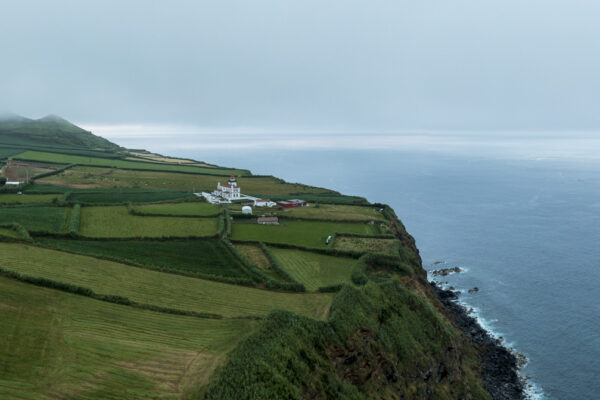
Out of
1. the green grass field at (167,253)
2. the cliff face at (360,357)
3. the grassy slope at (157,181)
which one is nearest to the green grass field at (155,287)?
the green grass field at (167,253)

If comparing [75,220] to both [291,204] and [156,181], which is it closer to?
[291,204]

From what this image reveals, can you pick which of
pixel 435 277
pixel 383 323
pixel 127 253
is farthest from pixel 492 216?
pixel 127 253

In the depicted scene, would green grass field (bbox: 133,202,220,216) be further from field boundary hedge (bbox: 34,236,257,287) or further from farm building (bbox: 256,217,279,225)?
field boundary hedge (bbox: 34,236,257,287)

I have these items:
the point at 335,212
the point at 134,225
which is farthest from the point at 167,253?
the point at 335,212

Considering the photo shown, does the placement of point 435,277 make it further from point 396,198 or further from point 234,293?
point 396,198

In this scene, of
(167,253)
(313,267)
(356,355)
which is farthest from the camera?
(313,267)

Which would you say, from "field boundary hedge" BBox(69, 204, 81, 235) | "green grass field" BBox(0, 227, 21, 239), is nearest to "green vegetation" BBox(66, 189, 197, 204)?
"field boundary hedge" BBox(69, 204, 81, 235)
